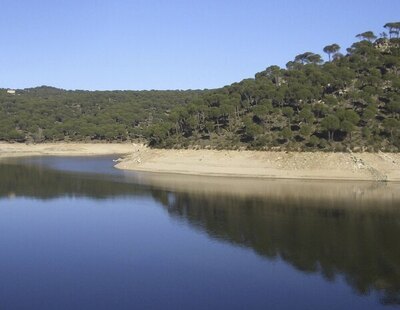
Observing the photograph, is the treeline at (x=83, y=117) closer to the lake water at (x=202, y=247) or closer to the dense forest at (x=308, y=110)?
the dense forest at (x=308, y=110)

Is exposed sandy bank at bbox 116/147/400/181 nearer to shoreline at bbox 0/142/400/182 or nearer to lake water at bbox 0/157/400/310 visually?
shoreline at bbox 0/142/400/182

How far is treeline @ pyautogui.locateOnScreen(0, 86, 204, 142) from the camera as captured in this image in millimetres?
123250

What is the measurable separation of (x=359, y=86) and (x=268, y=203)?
44137mm

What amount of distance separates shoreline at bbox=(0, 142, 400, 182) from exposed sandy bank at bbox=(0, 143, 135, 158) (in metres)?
38.2

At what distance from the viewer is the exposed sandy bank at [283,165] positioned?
57188 mm

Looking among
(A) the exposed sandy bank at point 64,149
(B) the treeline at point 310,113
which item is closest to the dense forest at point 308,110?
(B) the treeline at point 310,113

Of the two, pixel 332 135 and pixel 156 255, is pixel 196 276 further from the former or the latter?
pixel 332 135

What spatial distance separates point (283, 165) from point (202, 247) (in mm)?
34042

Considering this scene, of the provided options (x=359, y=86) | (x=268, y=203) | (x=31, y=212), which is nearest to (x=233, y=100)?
(x=359, y=86)

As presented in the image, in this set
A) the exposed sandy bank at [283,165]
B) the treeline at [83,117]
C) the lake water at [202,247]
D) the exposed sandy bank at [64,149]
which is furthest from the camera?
the treeline at [83,117]

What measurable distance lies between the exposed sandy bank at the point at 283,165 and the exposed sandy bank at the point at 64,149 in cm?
4486

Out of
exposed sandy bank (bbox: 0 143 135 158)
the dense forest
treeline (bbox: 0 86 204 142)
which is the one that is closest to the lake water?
the dense forest

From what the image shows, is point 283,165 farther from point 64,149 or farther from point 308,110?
point 64,149

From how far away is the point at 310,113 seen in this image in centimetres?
6856
